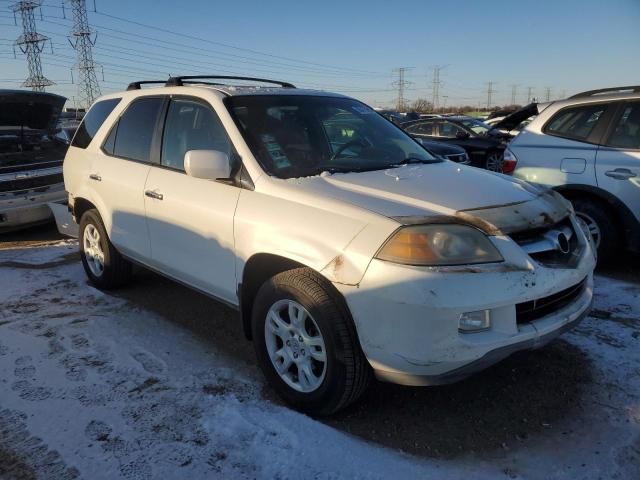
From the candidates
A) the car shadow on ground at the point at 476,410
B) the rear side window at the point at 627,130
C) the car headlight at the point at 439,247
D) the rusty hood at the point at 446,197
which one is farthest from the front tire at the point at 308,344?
the rear side window at the point at 627,130

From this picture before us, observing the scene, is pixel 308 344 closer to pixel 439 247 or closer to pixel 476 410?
pixel 439 247

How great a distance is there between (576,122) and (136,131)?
426cm

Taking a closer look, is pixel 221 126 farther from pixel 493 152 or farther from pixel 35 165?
pixel 493 152

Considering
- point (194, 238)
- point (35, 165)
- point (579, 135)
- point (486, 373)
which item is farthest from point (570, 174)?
point (35, 165)

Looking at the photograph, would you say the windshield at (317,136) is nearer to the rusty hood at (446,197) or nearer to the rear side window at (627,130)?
the rusty hood at (446,197)

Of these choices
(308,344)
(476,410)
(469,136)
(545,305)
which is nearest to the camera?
(545,305)

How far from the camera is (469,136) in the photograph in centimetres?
1346

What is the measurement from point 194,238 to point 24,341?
4.93 feet

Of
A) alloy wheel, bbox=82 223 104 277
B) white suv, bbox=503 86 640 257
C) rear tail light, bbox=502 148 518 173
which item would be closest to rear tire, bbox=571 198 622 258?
white suv, bbox=503 86 640 257

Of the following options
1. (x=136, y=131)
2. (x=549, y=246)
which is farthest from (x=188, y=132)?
(x=549, y=246)

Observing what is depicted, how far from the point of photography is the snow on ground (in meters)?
2.49

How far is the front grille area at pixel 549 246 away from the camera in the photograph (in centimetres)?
270

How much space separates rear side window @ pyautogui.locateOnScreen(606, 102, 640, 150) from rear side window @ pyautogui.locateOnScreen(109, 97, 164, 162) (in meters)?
4.20

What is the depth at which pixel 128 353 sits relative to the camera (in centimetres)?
365
